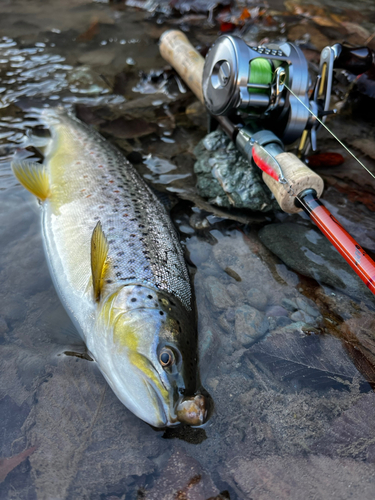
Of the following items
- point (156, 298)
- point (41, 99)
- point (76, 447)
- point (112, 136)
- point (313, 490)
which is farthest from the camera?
point (41, 99)

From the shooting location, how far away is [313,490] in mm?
1944

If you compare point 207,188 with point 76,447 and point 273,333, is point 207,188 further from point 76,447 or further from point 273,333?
point 76,447

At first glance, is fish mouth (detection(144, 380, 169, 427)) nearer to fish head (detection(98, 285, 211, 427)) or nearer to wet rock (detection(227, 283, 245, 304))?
fish head (detection(98, 285, 211, 427))

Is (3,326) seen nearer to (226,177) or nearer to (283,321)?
(283,321)

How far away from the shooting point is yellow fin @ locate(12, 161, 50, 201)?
Answer: 3.44 metres

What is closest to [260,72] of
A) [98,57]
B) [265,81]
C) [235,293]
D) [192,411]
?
[265,81]

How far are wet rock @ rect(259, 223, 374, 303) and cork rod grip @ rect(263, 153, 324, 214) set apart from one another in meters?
0.47

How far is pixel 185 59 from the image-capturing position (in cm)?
422

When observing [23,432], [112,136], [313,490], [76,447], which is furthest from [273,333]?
[112,136]

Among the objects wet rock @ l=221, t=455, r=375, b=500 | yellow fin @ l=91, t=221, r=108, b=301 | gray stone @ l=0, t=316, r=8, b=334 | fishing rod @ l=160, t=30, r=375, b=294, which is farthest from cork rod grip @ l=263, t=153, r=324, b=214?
gray stone @ l=0, t=316, r=8, b=334

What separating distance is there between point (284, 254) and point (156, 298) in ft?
4.10

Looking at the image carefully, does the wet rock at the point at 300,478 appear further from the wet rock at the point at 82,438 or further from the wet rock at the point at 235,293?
the wet rock at the point at 235,293

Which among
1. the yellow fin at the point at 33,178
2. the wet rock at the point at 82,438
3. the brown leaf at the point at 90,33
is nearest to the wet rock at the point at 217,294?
the wet rock at the point at 82,438

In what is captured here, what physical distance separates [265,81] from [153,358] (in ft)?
7.64
